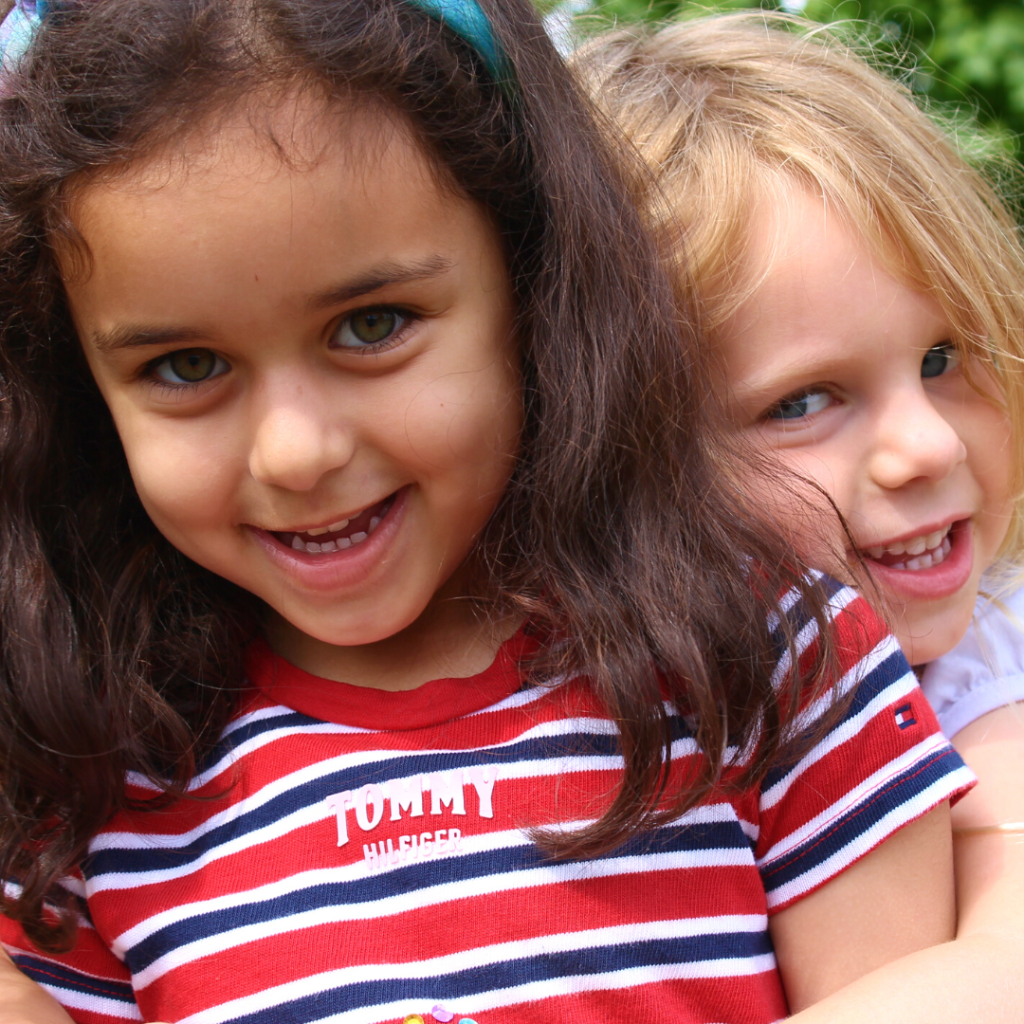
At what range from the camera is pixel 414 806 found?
155 centimetres

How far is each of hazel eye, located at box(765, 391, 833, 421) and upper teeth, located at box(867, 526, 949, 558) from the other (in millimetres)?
233

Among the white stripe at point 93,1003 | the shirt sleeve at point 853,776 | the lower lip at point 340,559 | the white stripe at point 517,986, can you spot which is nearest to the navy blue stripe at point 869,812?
the shirt sleeve at point 853,776

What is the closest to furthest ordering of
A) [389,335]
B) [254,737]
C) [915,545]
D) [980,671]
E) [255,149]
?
[255,149] → [389,335] → [254,737] → [915,545] → [980,671]

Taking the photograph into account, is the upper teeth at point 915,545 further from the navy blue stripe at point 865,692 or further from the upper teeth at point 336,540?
the upper teeth at point 336,540

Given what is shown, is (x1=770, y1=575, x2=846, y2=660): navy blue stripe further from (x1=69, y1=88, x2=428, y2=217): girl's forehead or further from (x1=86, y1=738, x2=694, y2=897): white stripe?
(x1=69, y1=88, x2=428, y2=217): girl's forehead

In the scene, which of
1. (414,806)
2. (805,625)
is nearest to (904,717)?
(805,625)

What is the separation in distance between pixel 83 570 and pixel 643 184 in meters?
0.99

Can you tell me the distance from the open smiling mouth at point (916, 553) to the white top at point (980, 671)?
0.18 meters

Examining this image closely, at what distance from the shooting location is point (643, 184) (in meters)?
1.75

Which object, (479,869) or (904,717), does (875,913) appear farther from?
(479,869)

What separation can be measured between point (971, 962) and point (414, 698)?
751 millimetres

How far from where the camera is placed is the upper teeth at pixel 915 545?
5.97 feet

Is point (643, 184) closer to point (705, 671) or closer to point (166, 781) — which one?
point (705, 671)

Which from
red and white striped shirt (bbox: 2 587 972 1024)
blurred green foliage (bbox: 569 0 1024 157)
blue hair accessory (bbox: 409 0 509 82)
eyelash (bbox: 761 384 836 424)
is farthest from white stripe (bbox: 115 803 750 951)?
blurred green foliage (bbox: 569 0 1024 157)
